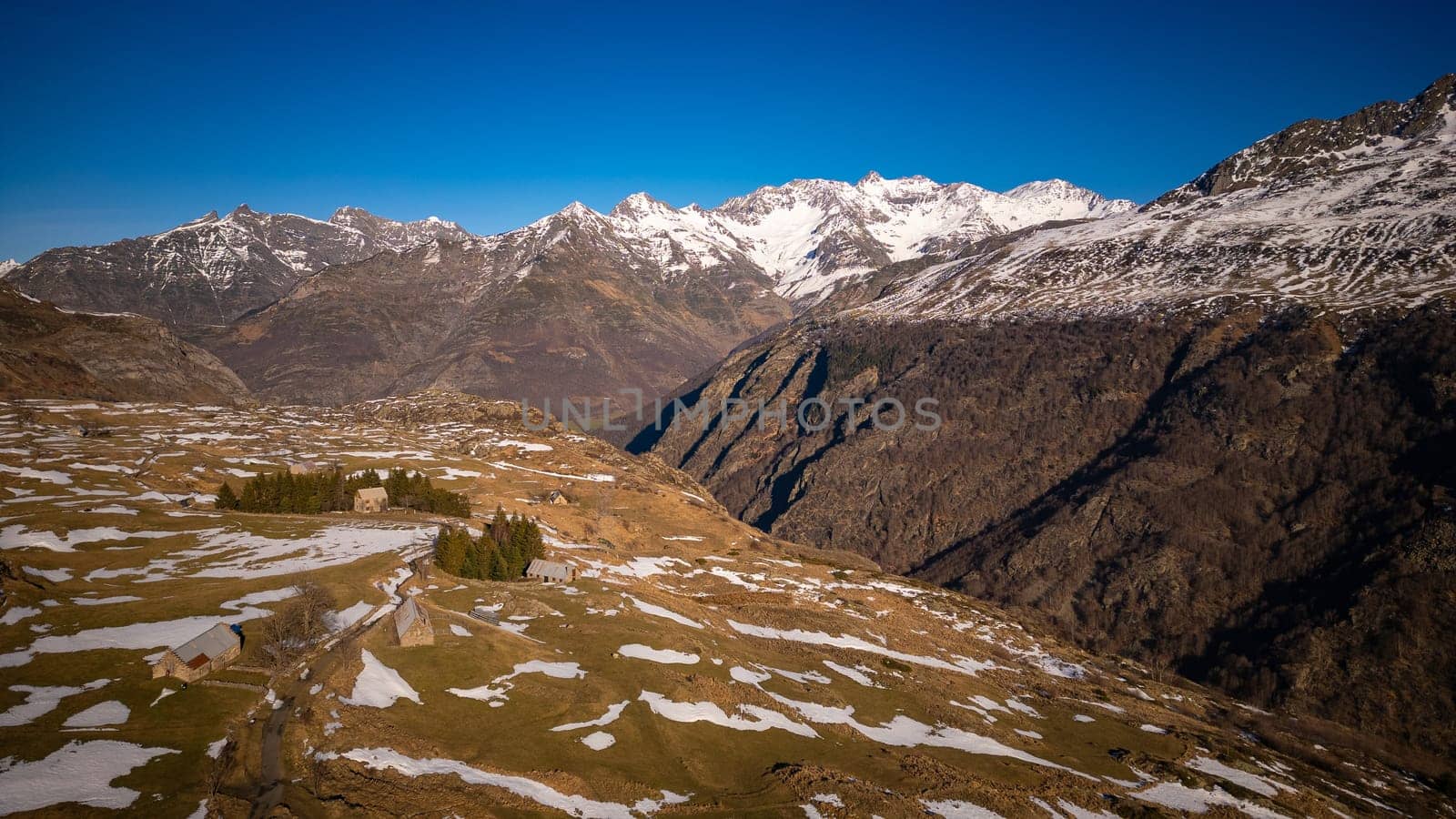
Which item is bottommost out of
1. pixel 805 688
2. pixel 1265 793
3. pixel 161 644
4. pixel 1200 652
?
pixel 1200 652

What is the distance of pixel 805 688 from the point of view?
71.1 m

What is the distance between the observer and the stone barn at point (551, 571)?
94938 mm

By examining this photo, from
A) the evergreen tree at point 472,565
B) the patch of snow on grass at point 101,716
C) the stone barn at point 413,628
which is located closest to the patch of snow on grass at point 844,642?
the evergreen tree at point 472,565

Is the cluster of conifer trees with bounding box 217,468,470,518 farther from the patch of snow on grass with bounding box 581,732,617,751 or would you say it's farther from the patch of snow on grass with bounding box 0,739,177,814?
the patch of snow on grass with bounding box 581,732,617,751

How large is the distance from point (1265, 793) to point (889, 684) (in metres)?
37.9

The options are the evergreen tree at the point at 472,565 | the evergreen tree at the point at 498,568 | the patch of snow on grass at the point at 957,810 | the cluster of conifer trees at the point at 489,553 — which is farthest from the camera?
the evergreen tree at the point at 498,568

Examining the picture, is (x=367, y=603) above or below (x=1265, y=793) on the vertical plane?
above

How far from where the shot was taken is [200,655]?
170 feet

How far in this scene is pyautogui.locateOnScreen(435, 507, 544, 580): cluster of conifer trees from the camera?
8862 cm

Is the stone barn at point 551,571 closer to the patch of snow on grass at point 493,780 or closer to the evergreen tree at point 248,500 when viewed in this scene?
the patch of snow on grass at point 493,780

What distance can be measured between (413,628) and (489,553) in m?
32.9

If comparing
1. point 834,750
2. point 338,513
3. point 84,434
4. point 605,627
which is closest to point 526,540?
point 605,627

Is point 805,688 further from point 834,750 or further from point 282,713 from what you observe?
point 282,713

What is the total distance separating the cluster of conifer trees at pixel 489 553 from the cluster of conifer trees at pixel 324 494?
34361mm
